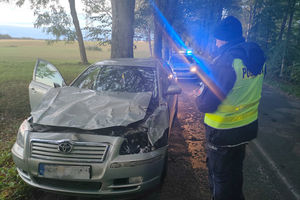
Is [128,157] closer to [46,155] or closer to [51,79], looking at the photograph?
[46,155]

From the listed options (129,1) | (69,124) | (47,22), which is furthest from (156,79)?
(47,22)

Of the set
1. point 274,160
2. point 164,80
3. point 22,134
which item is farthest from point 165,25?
point 22,134

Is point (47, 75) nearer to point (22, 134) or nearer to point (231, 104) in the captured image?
point (22, 134)

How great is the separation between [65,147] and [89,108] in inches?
32.4

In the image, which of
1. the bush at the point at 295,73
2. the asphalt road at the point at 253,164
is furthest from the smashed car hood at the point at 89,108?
the bush at the point at 295,73

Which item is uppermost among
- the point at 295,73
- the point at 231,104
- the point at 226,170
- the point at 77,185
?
the point at 231,104

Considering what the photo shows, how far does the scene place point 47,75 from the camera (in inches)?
160

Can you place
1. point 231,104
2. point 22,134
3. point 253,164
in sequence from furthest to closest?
point 253,164 → point 22,134 → point 231,104

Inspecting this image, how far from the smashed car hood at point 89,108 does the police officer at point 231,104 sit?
1028 mm

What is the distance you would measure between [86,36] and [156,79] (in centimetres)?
2250

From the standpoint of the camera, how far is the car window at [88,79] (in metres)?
4.04

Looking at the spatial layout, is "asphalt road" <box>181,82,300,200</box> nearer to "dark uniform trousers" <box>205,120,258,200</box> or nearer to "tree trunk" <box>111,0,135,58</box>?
"dark uniform trousers" <box>205,120,258,200</box>

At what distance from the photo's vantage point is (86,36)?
24.4 metres

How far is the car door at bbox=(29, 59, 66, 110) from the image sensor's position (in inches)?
146
